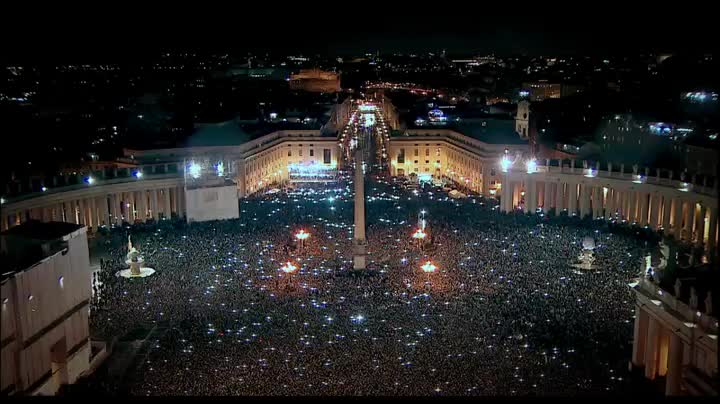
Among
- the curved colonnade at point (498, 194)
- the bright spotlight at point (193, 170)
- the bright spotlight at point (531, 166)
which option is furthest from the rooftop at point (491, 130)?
the bright spotlight at point (193, 170)

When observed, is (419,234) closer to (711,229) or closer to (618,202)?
(618,202)

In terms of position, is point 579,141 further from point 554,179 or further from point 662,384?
point 662,384

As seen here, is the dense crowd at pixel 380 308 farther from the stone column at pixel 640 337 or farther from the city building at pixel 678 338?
the city building at pixel 678 338

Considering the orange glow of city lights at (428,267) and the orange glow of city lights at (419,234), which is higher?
the orange glow of city lights at (419,234)

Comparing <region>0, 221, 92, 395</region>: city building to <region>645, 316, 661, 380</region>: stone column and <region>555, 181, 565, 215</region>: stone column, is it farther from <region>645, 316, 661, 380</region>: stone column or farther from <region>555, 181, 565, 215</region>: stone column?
<region>555, 181, 565, 215</region>: stone column

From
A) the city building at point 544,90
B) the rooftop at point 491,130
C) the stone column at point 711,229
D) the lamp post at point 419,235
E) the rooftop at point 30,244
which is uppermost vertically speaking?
the city building at point 544,90

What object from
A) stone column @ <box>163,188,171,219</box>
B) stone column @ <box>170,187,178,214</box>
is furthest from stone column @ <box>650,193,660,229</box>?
stone column @ <box>163,188,171,219</box>
